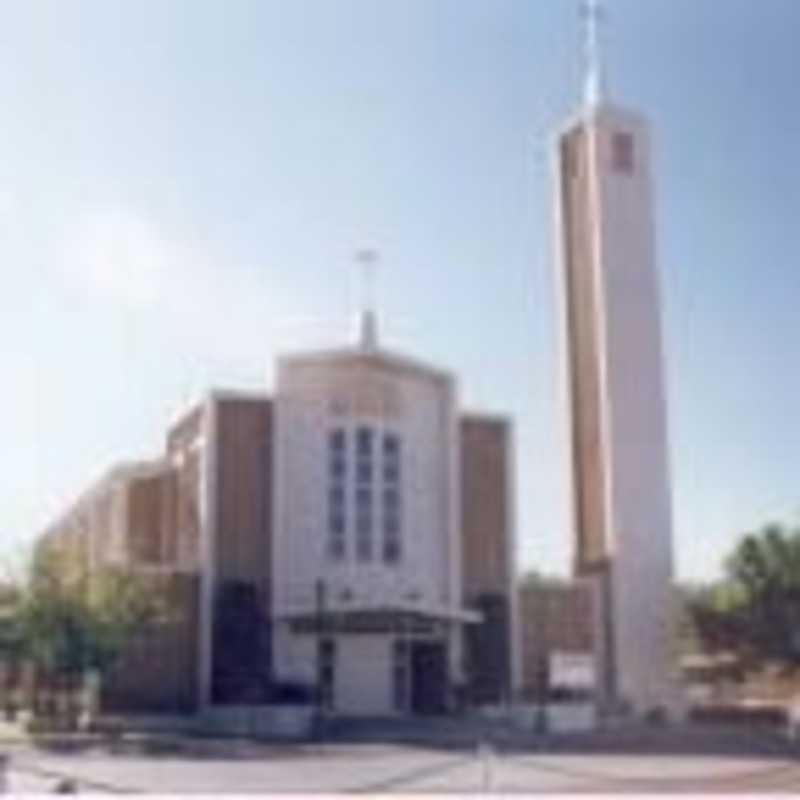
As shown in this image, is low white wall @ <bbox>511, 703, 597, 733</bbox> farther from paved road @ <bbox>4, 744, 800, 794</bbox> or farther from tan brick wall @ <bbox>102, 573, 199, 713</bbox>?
tan brick wall @ <bbox>102, 573, 199, 713</bbox>

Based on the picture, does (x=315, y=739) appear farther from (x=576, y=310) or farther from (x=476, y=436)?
(x=576, y=310)

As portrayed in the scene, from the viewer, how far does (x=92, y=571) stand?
36.5 meters

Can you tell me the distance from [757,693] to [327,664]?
20510mm

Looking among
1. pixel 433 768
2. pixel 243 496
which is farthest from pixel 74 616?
pixel 433 768

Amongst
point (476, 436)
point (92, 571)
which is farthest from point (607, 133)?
point (92, 571)

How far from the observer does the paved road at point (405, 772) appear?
20359 mm

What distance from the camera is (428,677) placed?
1604 inches

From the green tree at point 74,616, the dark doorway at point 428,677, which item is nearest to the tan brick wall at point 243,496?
the green tree at point 74,616

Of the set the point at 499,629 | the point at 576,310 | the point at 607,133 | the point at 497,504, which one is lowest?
the point at 499,629

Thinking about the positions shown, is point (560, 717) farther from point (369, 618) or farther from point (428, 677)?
point (369, 618)

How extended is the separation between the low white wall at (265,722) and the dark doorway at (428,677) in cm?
486

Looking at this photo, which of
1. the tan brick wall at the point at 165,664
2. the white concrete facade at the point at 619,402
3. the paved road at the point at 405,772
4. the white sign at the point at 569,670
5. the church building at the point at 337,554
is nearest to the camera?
the paved road at the point at 405,772

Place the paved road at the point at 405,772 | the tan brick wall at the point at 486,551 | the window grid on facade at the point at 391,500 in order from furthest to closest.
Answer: the tan brick wall at the point at 486,551, the window grid on facade at the point at 391,500, the paved road at the point at 405,772

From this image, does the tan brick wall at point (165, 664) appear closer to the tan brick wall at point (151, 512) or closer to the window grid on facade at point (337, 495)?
the window grid on facade at point (337, 495)
